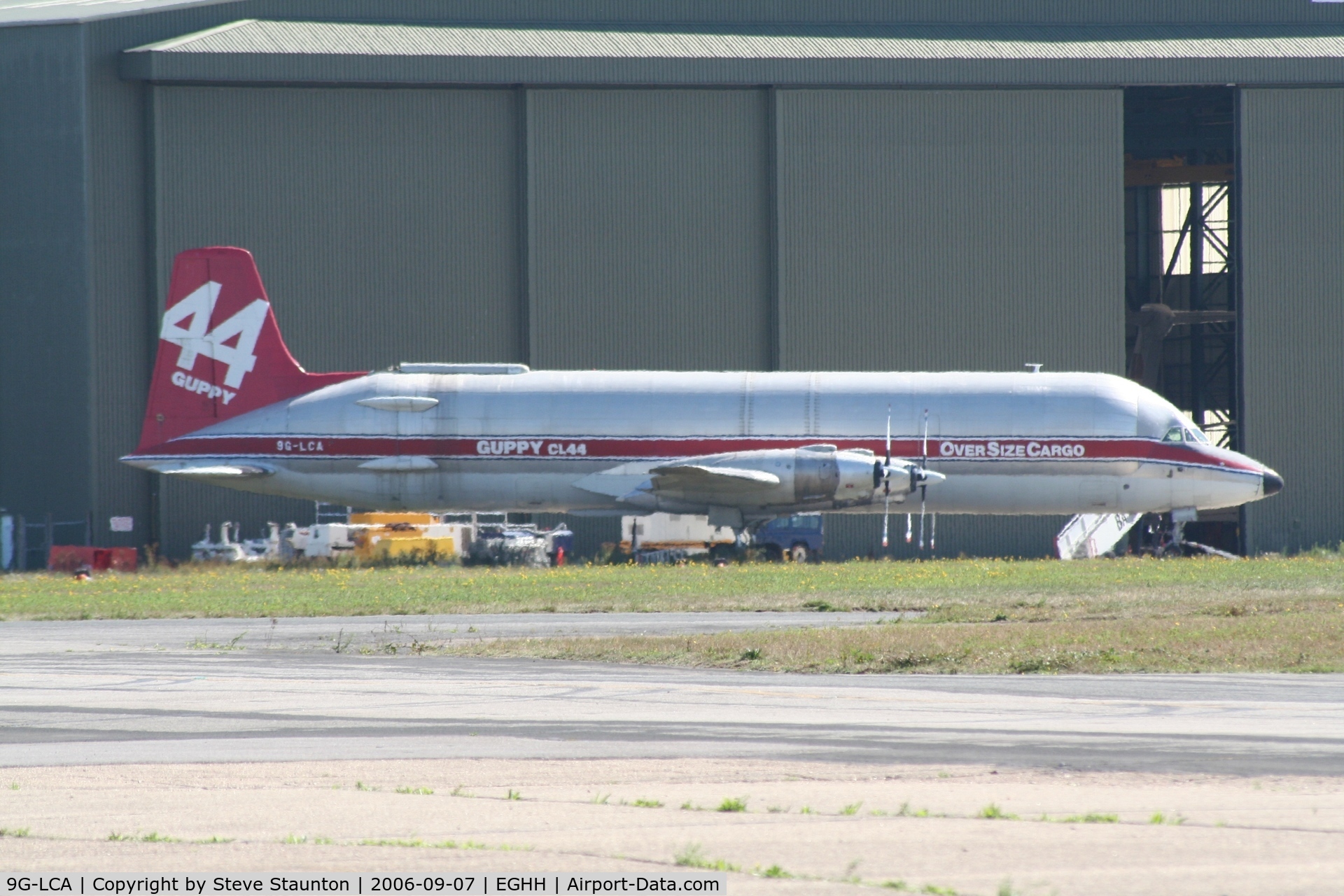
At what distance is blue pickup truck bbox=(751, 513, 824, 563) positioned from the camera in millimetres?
41781

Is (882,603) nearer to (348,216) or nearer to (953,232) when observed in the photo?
(953,232)

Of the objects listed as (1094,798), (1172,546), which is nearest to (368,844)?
(1094,798)

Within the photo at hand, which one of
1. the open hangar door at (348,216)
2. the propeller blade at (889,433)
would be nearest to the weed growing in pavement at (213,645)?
the propeller blade at (889,433)

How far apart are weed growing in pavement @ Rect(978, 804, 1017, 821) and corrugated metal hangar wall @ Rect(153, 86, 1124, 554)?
126 feet

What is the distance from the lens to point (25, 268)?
151ft

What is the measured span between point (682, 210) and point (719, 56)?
537 cm

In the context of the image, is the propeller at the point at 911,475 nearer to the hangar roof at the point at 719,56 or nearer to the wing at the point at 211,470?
the hangar roof at the point at 719,56

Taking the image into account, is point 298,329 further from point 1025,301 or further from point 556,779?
point 556,779

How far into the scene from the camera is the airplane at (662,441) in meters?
38.9

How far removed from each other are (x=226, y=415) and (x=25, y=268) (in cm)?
1183

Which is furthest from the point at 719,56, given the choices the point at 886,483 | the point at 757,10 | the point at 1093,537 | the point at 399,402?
the point at 1093,537
